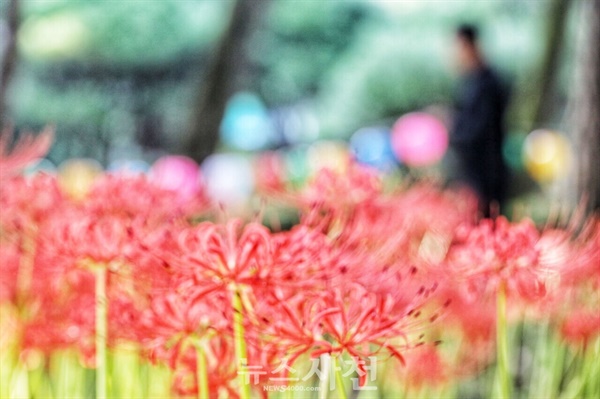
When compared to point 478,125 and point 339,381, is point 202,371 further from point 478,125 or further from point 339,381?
point 478,125

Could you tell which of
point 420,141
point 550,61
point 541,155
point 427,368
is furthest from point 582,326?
point 550,61

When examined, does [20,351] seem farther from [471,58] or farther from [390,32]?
[390,32]

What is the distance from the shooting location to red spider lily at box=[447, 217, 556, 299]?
16.9 inches

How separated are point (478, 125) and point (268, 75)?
5.10 feet

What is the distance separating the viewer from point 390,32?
3.37 meters

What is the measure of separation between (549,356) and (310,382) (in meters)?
0.26

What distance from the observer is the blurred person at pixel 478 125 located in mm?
1775

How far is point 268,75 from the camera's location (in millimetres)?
3248

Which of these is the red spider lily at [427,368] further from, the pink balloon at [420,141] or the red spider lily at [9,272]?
the pink balloon at [420,141]

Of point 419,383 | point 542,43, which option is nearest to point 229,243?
point 419,383

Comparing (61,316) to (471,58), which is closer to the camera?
(61,316)

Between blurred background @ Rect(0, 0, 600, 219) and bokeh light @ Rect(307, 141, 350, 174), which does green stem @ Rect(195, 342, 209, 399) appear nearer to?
bokeh light @ Rect(307, 141, 350, 174)

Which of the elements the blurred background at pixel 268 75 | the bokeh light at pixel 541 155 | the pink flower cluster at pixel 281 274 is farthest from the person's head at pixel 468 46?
the pink flower cluster at pixel 281 274

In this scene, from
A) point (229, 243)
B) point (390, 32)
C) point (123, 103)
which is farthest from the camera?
point (390, 32)
